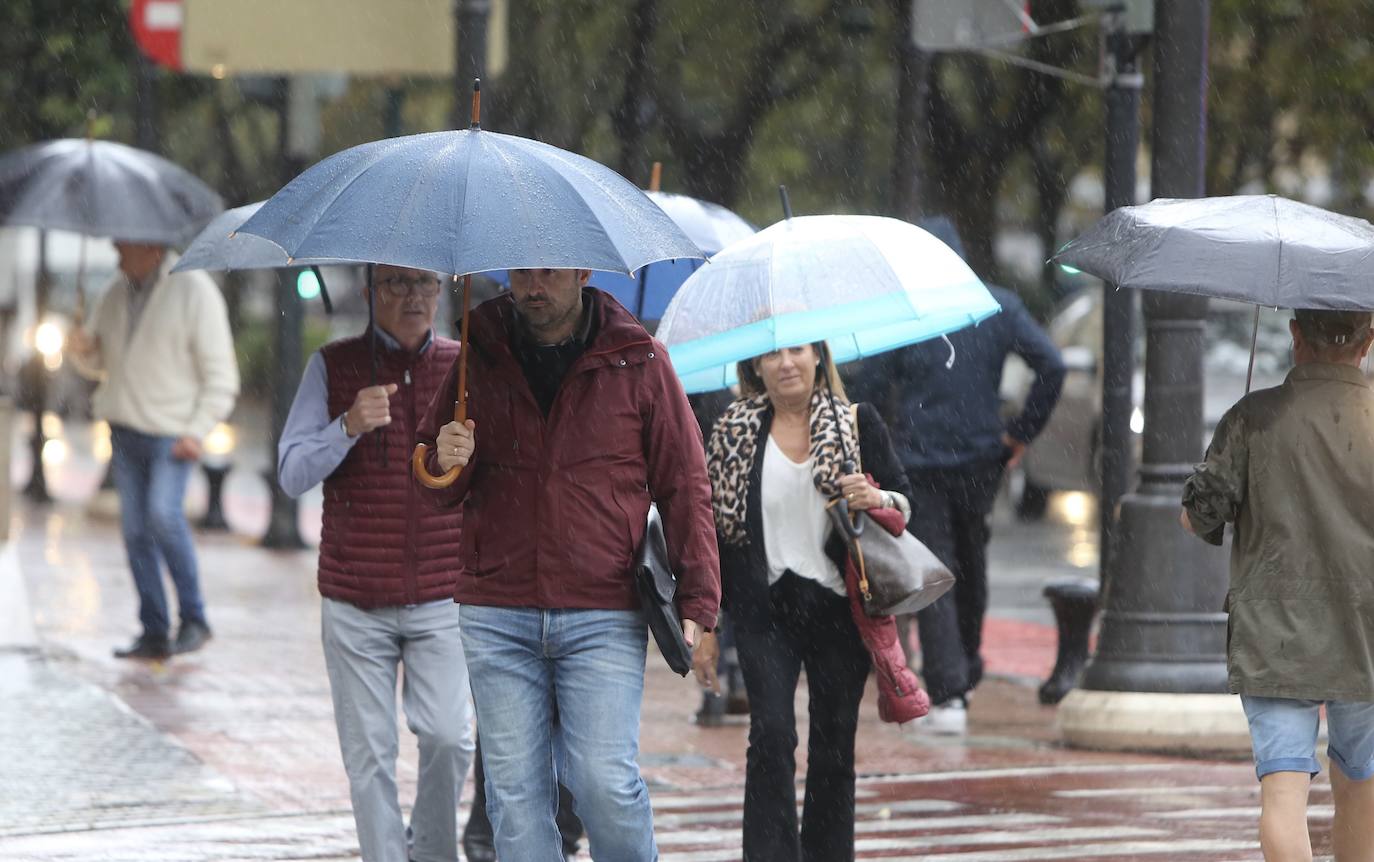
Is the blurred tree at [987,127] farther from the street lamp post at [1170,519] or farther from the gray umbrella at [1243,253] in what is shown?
the gray umbrella at [1243,253]

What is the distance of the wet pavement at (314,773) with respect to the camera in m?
7.36

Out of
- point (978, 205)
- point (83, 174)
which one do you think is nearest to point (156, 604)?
point (83, 174)

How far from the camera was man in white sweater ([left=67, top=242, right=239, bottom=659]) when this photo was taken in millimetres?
10953

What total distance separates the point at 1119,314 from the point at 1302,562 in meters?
4.96

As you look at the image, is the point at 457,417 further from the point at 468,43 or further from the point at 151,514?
the point at 151,514

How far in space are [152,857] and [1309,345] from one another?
374 centimetres

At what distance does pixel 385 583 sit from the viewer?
245 inches

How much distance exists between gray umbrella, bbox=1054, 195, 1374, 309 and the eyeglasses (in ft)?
5.76

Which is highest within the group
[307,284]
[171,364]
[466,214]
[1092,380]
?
[466,214]

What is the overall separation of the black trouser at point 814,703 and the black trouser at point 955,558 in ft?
9.82

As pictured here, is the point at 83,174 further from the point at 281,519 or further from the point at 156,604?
the point at 281,519

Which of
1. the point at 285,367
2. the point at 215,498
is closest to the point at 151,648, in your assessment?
the point at 285,367

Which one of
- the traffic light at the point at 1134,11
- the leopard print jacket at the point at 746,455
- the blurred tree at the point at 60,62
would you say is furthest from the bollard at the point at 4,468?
the leopard print jacket at the point at 746,455

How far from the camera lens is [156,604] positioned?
11.0 metres
